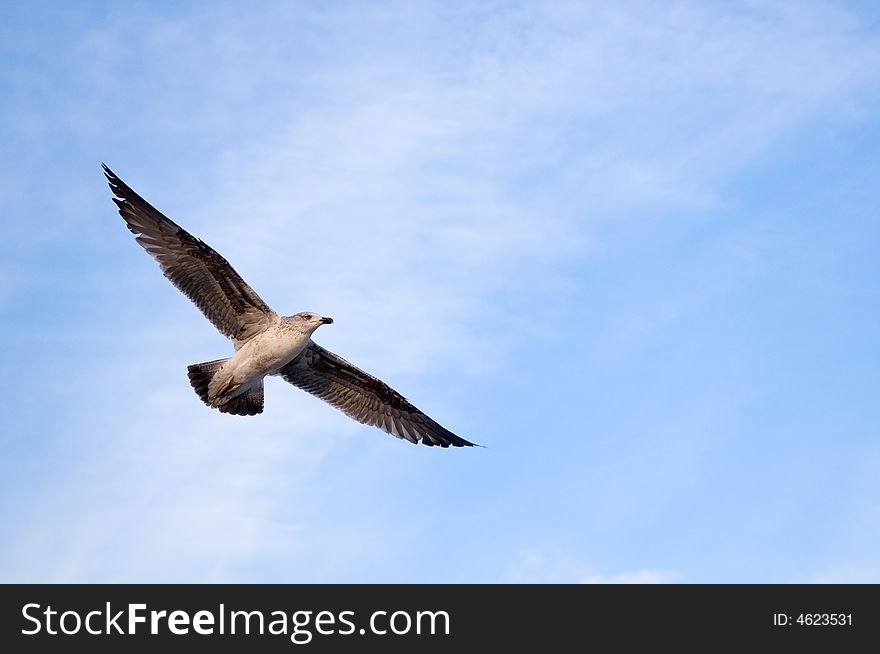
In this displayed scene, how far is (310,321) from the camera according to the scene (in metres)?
21.1

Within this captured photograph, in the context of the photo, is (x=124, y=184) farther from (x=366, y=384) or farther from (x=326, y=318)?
(x=366, y=384)

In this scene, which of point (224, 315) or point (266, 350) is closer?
point (266, 350)

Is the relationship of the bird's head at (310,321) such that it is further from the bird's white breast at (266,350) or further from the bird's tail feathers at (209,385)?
the bird's tail feathers at (209,385)

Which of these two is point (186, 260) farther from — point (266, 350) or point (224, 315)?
point (266, 350)

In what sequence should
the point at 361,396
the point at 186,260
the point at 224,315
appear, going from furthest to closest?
the point at 361,396
the point at 224,315
the point at 186,260

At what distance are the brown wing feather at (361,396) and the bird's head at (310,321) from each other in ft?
5.29

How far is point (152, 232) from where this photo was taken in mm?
21000

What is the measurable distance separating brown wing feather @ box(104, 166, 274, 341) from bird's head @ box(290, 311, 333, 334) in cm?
95

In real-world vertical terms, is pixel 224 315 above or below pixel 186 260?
below

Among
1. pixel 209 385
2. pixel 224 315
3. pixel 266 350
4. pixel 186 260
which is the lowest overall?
pixel 209 385

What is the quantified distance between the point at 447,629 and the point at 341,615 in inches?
78.5

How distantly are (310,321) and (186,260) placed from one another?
2.96 metres

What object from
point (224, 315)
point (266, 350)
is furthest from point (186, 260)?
point (266, 350)

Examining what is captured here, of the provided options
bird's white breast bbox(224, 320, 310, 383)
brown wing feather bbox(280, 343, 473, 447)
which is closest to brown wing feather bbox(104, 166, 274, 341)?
bird's white breast bbox(224, 320, 310, 383)
